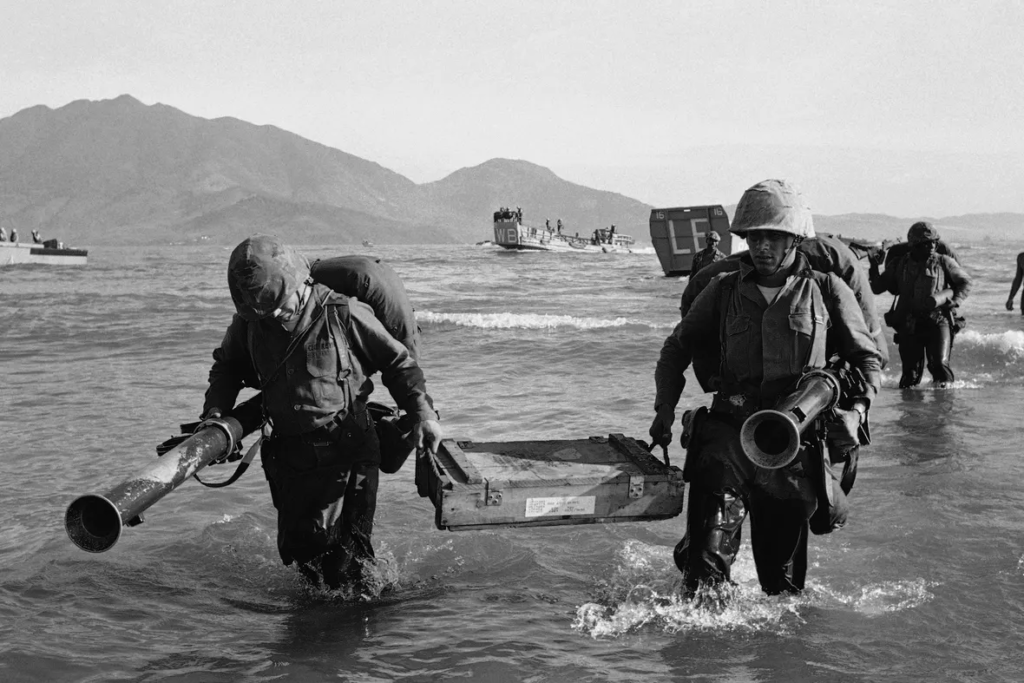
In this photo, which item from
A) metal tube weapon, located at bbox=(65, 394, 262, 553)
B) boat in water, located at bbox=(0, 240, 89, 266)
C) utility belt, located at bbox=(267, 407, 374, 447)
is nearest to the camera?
metal tube weapon, located at bbox=(65, 394, 262, 553)

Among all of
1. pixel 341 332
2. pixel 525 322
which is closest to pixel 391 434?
pixel 341 332

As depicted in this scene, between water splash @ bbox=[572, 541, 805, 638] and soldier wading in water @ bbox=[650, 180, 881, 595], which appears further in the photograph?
water splash @ bbox=[572, 541, 805, 638]

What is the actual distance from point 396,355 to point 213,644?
167cm

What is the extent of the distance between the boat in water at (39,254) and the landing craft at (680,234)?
27.7 metres

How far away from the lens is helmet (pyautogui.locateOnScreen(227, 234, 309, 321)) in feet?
15.0

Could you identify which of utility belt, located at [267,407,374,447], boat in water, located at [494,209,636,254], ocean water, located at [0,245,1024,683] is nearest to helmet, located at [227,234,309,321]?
utility belt, located at [267,407,374,447]

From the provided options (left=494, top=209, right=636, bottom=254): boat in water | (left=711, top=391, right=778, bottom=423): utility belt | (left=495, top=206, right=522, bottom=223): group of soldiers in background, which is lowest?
(left=711, top=391, right=778, bottom=423): utility belt

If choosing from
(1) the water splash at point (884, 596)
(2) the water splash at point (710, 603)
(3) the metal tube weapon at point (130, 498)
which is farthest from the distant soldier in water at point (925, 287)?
(3) the metal tube weapon at point (130, 498)

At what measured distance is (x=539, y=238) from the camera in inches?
3204

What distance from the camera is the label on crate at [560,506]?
14.7 feet

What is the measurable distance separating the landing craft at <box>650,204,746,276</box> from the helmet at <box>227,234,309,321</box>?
3841 centimetres

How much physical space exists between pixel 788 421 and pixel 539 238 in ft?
255

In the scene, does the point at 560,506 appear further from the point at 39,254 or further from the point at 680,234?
the point at 39,254

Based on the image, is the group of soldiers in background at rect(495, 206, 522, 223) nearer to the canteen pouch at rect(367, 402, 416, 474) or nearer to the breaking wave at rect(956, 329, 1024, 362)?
the breaking wave at rect(956, 329, 1024, 362)
